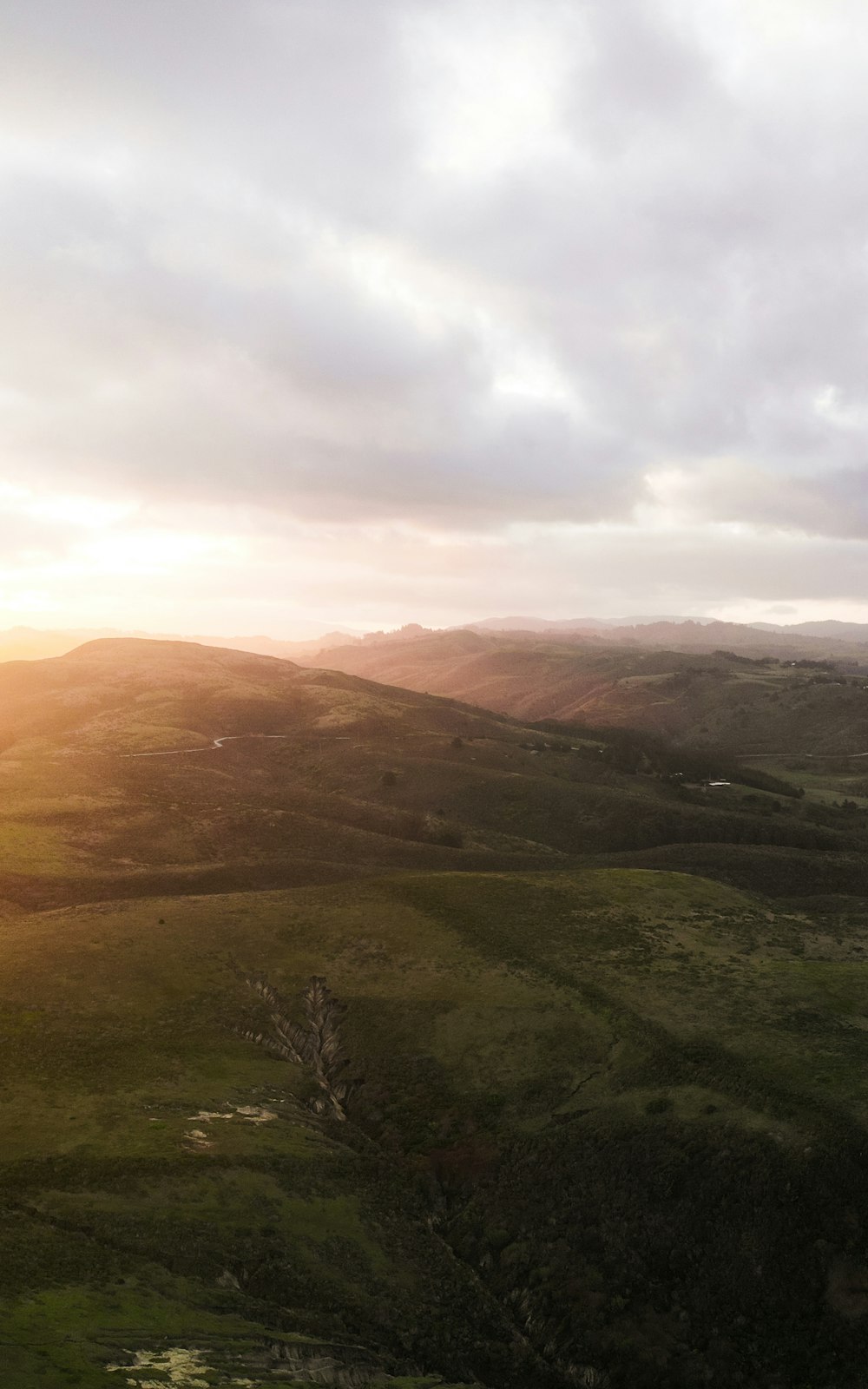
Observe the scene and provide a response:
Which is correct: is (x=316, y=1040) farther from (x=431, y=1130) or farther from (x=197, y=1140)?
(x=197, y=1140)

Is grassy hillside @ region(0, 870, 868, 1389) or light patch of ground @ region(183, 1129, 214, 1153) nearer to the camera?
grassy hillside @ region(0, 870, 868, 1389)

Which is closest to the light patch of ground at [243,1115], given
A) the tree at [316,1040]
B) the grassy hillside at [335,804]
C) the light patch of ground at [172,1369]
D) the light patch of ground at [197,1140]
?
the light patch of ground at [197,1140]

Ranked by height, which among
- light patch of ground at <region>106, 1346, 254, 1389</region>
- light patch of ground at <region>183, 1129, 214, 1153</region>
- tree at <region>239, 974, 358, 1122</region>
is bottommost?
tree at <region>239, 974, 358, 1122</region>

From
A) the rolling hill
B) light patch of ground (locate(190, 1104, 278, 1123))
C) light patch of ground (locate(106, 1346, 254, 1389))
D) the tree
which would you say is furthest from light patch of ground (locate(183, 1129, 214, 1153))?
light patch of ground (locate(106, 1346, 254, 1389))

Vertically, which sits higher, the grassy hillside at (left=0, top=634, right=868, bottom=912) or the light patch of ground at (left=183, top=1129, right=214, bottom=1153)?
the grassy hillside at (left=0, top=634, right=868, bottom=912)

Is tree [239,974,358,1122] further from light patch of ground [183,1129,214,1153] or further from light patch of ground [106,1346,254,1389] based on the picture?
light patch of ground [106,1346,254,1389]

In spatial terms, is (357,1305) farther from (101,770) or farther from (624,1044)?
(101,770)

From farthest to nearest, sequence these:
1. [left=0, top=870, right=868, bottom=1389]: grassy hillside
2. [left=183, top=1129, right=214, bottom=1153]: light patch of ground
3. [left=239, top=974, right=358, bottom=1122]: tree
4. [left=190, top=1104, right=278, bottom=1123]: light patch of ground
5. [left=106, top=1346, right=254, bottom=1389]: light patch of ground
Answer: [left=239, top=974, right=358, bottom=1122]: tree → [left=190, top=1104, right=278, bottom=1123]: light patch of ground → [left=183, top=1129, right=214, bottom=1153]: light patch of ground → [left=0, top=870, right=868, bottom=1389]: grassy hillside → [left=106, top=1346, right=254, bottom=1389]: light patch of ground

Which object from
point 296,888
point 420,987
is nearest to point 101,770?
point 296,888

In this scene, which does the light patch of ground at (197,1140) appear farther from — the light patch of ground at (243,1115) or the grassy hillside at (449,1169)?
the light patch of ground at (243,1115)
